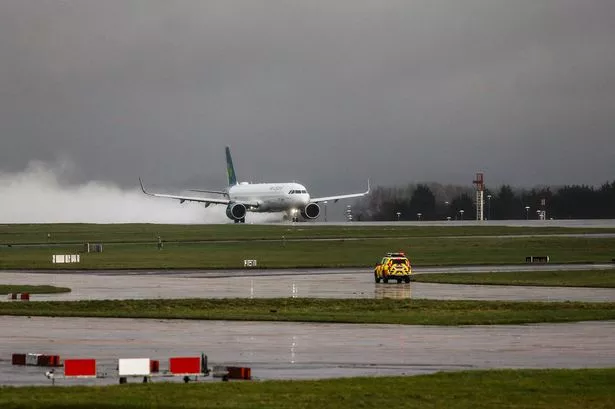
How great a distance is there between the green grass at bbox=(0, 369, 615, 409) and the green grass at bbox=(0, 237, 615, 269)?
70035 mm

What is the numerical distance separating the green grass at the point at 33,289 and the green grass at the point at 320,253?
2650 centimetres

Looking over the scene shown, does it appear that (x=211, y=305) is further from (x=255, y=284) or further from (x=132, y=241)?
(x=132, y=241)

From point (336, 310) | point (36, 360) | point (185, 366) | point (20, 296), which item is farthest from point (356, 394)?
point (20, 296)

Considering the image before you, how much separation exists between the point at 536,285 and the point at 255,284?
1644 cm

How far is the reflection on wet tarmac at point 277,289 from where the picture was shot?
67.9 meters

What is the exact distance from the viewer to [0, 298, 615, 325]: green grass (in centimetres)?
5438

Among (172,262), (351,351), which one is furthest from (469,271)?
(351,351)

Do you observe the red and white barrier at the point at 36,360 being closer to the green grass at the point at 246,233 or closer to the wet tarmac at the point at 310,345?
the wet tarmac at the point at 310,345

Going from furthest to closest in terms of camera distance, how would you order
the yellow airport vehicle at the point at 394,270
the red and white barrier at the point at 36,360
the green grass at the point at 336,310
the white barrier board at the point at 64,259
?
the white barrier board at the point at 64,259
the yellow airport vehicle at the point at 394,270
the green grass at the point at 336,310
the red and white barrier at the point at 36,360

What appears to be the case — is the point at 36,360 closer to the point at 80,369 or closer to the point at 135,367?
the point at 80,369

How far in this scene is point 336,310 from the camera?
193 ft

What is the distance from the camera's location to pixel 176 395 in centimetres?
3050

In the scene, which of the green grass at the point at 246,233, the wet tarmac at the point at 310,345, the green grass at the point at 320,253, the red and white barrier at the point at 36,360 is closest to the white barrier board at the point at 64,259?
the green grass at the point at 320,253

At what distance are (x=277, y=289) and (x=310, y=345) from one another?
101 ft
